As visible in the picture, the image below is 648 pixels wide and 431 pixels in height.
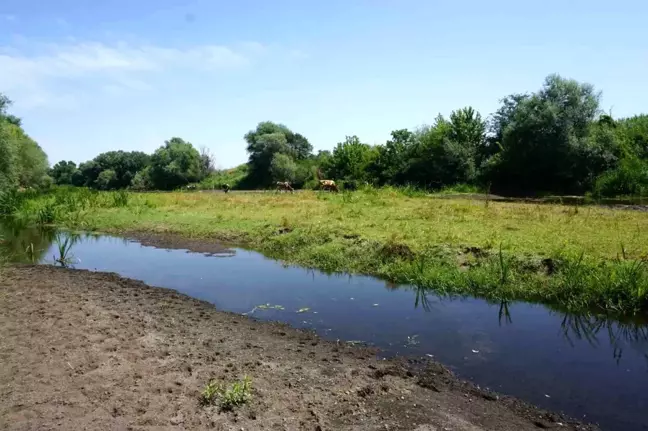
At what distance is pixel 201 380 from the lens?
20.5 ft

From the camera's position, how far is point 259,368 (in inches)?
266

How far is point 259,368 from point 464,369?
3151 mm

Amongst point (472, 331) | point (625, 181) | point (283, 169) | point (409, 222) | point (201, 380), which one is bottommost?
point (472, 331)

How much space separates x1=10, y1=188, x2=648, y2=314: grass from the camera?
1073 cm

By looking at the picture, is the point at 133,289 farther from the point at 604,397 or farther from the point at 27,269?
the point at 604,397

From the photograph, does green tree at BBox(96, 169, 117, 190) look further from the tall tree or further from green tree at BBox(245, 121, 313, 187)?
green tree at BBox(245, 121, 313, 187)

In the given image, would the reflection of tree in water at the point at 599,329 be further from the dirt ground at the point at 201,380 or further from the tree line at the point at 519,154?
the tree line at the point at 519,154

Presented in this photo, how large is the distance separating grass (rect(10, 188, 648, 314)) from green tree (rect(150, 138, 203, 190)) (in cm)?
4150

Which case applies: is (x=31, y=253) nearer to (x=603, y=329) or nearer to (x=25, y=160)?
(x=603, y=329)

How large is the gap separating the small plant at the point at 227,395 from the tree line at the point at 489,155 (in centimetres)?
2455

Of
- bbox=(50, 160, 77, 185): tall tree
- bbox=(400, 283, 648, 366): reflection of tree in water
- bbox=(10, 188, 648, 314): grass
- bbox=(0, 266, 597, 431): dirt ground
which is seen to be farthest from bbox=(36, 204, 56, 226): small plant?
bbox=(50, 160, 77, 185): tall tree

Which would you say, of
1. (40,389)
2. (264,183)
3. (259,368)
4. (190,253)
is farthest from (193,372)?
(264,183)

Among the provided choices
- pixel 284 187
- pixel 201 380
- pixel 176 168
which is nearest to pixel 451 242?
pixel 201 380

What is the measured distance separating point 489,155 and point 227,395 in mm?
46343
